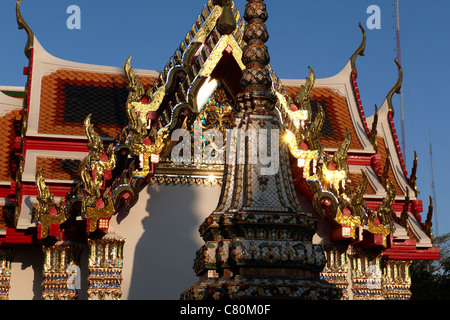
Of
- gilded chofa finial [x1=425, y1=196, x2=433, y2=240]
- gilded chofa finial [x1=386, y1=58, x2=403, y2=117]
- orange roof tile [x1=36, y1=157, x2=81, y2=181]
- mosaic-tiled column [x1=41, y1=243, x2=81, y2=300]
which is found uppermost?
gilded chofa finial [x1=386, y1=58, x2=403, y2=117]

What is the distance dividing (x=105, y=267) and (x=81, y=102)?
387 centimetres

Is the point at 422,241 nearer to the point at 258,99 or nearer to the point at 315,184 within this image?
the point at 315,184

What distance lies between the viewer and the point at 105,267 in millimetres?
10516

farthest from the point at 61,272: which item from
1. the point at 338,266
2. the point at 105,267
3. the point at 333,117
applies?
the point at 333,117

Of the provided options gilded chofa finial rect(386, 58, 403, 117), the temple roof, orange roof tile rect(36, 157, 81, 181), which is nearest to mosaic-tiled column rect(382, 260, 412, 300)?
the temple roof

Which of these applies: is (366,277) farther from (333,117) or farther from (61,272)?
(61,272)

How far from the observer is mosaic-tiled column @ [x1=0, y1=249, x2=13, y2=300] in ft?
35.8

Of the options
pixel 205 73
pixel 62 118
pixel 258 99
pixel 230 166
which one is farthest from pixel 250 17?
pixel 62 118

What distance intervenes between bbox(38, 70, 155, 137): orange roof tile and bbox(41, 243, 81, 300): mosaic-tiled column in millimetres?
2234

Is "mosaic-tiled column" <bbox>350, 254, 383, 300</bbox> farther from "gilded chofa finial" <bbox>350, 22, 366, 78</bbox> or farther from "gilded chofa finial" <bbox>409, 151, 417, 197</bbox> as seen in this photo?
"gilded chofa finial" <bbox>350, 22, 366, 78</bbox>

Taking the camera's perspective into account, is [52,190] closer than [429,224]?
Yes

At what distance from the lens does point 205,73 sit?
1043cm

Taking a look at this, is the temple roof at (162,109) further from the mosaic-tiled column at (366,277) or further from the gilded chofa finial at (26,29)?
the mosaic-tiled column at (366,277)

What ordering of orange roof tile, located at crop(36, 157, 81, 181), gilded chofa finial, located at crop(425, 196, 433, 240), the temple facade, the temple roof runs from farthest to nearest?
1. gilded chofa finial, located at crop(425, 196, 433, 240)
2. orange roof tile, located at crop(36, 157, 81, 181)
3. the temple roof
4. the temple facade
